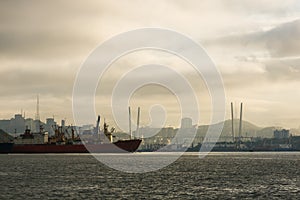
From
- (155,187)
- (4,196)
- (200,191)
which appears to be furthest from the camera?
(155,187)

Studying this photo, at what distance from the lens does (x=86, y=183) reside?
96375 mm

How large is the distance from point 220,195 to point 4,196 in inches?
1215

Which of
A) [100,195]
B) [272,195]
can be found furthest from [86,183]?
[272,195]

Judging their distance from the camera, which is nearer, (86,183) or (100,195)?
(100,195)

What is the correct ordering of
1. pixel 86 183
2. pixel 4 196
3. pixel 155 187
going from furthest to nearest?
pixel 86 183, pixel 155 187, pixel 4 196

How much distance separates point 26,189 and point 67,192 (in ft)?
29.3

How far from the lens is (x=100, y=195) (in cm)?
7594

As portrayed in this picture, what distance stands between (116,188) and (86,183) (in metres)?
11.0

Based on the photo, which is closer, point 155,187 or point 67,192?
point 67,192

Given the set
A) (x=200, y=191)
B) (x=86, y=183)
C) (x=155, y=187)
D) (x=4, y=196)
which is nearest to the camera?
(x=4, y=196)

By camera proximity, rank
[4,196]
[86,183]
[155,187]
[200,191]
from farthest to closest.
Result: [86,183], [155,187], [200,191], [4,196]

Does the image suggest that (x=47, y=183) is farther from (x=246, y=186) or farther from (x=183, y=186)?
(x=246, y=186)

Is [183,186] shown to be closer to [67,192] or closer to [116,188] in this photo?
[116,188]

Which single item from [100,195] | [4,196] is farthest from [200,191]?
[4,196]
